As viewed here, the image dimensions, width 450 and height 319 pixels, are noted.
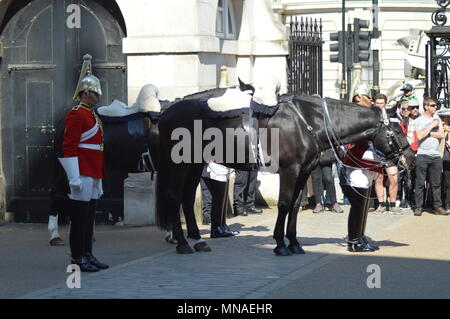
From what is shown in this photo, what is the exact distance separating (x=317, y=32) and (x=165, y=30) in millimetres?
4326

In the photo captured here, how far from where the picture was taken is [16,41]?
1628 cm

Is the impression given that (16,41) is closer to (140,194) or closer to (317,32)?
(140,194)

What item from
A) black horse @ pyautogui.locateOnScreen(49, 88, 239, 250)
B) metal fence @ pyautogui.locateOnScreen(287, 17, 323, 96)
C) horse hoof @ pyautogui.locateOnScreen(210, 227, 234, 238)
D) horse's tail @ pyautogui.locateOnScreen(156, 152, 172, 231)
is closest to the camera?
horse's tail @ pyautogui.locateOnScreen(156, 152, 172, 231)

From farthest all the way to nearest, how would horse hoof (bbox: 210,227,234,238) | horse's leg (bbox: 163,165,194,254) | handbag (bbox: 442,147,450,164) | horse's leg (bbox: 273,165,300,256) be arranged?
handbag (bbox: 442,147,450,164) < horse hoof (bbox: 210,227,234,238) < horse's leg (bbox: 163,165,194,254) < horse's leg (bbox: 273,165,300,256)

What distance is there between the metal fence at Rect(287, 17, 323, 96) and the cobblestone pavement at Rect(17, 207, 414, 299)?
4167 mm

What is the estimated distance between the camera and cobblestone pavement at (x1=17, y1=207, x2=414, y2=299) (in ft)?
32.3

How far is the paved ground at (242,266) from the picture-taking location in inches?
390

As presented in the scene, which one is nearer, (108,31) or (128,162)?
(128,162)

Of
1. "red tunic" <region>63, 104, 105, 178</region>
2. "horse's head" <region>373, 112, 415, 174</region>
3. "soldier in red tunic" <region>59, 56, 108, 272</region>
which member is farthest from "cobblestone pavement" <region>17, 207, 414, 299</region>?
"horse's head" <region>373, 112, 415, 174</region>

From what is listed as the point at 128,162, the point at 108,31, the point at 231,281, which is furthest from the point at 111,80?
the point at 231,281

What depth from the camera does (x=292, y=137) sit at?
12.1m

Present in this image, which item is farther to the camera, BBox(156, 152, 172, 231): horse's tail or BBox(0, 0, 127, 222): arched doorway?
BBox(0, 0, 127, 222): arched doorway

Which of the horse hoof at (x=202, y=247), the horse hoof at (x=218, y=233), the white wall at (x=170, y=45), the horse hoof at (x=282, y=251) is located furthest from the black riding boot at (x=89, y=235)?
the white wall at (x=170, y=45)

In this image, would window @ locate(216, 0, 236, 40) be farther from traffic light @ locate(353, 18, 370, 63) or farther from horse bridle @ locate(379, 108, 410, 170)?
horse bridle @ locate(379, 108, 410, 170)
